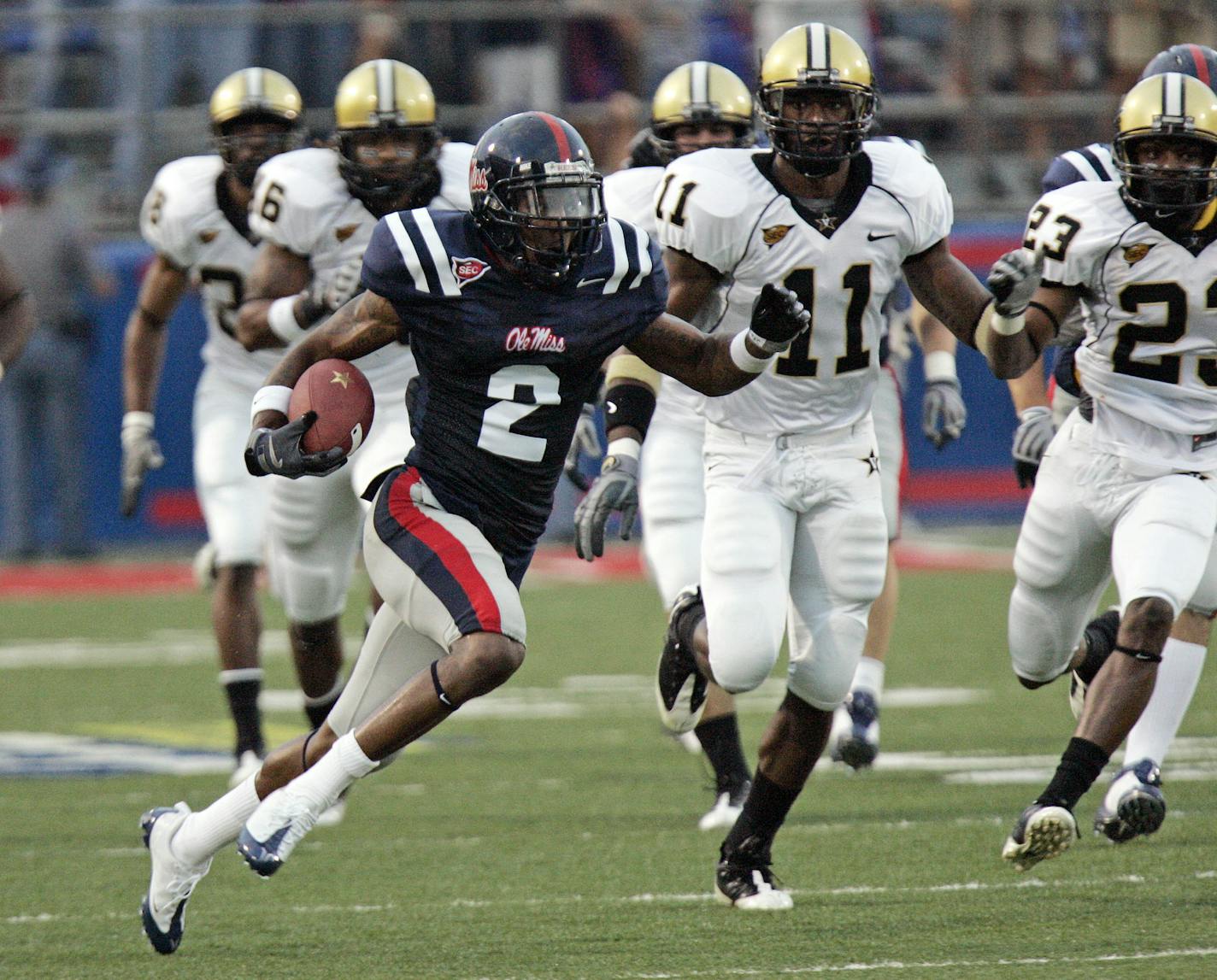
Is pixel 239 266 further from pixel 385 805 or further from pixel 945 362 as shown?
pixel 945 362

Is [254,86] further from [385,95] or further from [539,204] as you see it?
[539,204]

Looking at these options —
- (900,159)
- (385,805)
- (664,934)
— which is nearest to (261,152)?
(385,805)

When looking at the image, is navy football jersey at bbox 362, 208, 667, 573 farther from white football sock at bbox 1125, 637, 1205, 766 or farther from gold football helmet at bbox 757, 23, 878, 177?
white football sock at bbox 1125, 637, 1205, 766

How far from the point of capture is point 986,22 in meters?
11.8

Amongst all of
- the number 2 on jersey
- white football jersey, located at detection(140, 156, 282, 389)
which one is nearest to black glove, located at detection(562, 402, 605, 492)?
the number 2 on jersey

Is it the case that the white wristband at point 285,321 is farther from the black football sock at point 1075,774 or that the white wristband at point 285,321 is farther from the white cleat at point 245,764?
the black football sock at point 1075,774

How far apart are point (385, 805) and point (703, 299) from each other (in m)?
1.91

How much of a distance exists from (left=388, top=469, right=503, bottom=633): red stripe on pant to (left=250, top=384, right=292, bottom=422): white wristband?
25cm

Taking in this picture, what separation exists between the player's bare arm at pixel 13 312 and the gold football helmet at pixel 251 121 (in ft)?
3.32

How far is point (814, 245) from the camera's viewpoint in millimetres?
4395

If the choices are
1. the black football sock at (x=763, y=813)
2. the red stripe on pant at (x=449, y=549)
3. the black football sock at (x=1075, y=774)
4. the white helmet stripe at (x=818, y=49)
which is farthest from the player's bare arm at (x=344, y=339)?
the black football sock at (x=1075, y=774)

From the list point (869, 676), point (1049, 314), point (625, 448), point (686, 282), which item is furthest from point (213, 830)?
point (869, 676)

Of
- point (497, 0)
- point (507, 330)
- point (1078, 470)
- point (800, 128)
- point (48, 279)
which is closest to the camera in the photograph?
point (507, 330)

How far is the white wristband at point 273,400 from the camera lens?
4.00 meters
